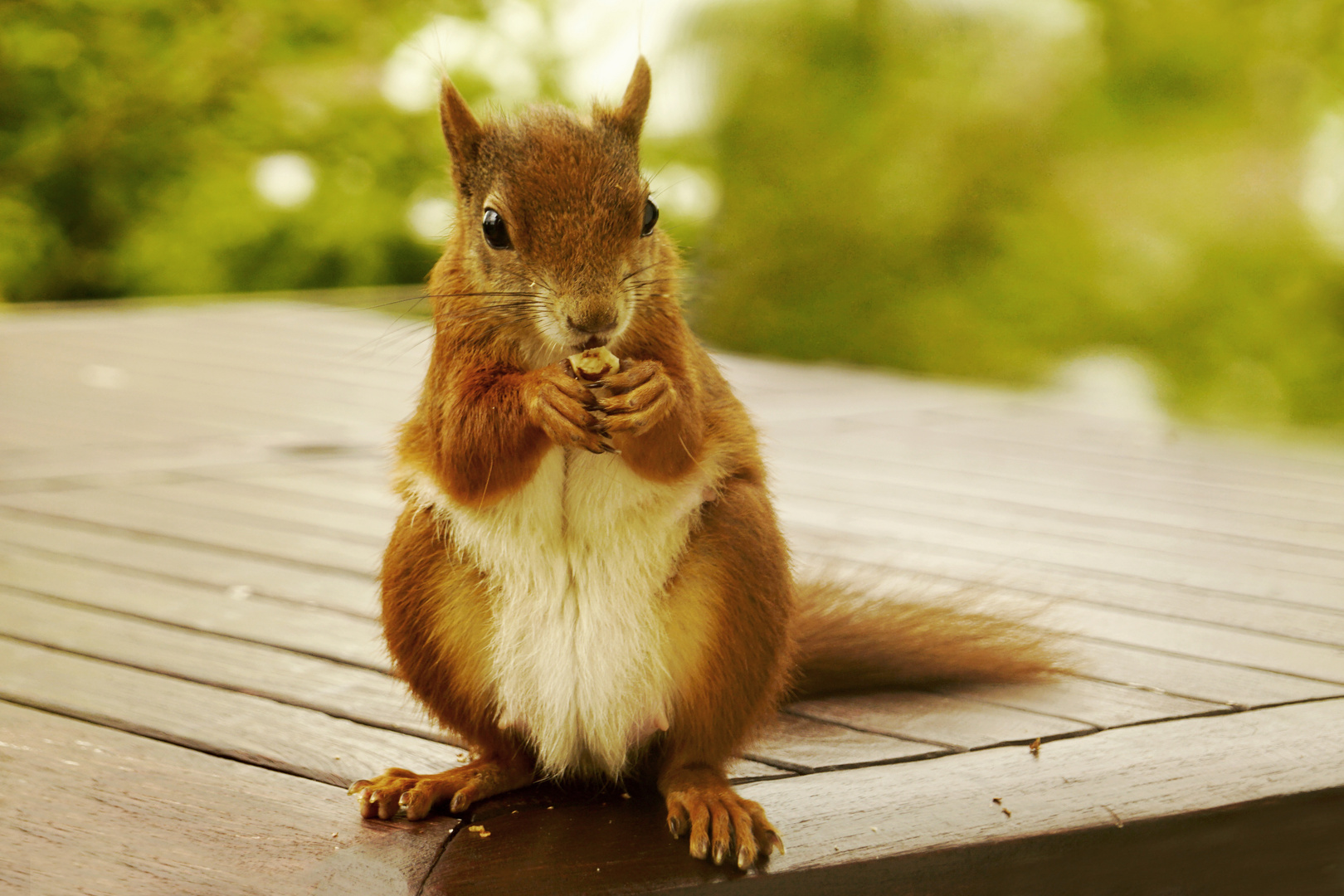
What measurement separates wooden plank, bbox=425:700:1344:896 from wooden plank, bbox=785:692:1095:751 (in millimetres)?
34

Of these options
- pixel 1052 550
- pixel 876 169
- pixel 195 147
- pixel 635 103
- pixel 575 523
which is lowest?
pixel 1052 550

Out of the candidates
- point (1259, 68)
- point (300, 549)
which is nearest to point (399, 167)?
point (1259, 68)

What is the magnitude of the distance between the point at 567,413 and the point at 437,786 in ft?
1.40

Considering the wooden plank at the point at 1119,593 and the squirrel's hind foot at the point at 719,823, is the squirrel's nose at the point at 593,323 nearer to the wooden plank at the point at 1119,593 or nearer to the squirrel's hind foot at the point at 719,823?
the squirrel's hind foot at the point at 719,823

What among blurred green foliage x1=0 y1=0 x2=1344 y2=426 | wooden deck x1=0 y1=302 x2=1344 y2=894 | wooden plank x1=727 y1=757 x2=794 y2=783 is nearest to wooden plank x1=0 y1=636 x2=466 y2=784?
wooden deck x1=0 y1=302 x2=1344 y2=894

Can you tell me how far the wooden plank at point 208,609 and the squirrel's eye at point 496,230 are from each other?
69 cm

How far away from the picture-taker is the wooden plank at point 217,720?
1400 mm

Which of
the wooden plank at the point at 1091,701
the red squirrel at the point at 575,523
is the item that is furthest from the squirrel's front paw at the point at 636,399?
the wooden plank at the point at 1091,701

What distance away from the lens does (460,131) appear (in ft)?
4.28

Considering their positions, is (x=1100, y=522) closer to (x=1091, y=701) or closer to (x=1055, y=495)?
(x=1055, y=495)

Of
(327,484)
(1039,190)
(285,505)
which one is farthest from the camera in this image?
(1039,190)

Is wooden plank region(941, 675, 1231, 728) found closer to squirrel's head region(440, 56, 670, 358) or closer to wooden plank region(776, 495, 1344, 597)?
wooden plank region(776, 495, 1344, 597)

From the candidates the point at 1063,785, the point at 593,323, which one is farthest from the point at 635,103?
the point at 1063,785

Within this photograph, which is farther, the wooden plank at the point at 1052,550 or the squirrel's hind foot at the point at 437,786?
the wooden plank at the point at 1052,550
